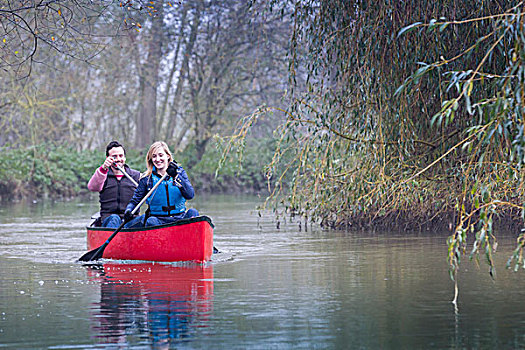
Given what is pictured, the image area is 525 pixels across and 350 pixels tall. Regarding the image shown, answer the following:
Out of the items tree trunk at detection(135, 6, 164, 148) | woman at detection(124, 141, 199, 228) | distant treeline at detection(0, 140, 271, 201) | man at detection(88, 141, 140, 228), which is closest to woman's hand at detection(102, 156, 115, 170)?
man at detection(88, 141, 140, 228)

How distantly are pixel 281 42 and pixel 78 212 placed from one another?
427 inches

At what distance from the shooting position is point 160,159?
11680 mm

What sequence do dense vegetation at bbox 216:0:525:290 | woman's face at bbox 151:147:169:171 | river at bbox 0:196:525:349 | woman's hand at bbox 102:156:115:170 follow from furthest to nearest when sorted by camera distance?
1. woman's hand at bbox 102:156:115:170
2. woman's face at bbox 151:147:169:171
3. dense vegetation at bbox 216:0:525:290
4. river at bbox 0:196:525:349

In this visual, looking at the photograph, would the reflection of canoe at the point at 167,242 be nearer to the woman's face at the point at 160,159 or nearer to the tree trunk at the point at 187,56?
the woman's face at the point at 160,159

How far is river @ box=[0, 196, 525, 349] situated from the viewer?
6699mm

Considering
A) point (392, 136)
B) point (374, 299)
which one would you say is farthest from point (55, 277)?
point (392, 136)

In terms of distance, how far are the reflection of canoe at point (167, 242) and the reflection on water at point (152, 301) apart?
0.18m

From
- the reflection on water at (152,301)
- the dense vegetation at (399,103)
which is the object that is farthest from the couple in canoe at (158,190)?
the dense vegetation at (399,103)

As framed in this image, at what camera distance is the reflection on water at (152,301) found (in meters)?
6.98

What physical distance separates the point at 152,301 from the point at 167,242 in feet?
10.2

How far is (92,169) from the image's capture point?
107 ft

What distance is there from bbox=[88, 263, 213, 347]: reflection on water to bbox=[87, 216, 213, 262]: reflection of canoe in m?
0.18

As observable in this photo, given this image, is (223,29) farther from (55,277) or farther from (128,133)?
(55,277)

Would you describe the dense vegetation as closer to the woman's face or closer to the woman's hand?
the woman's face
